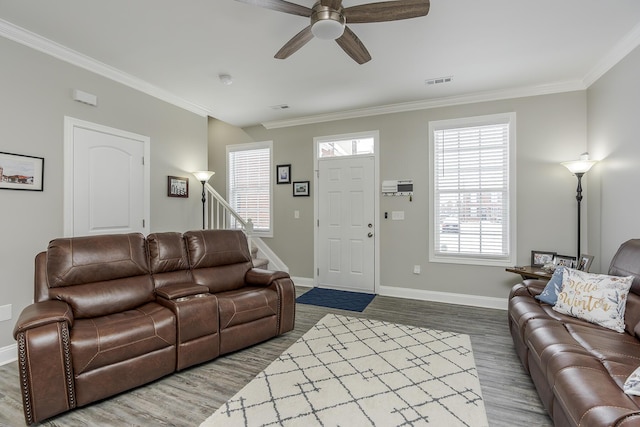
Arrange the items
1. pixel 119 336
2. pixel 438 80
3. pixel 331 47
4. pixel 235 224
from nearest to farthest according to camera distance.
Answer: pixel 119 336 < pixel 331 47 < pixel 438 80 < pixel 235 224

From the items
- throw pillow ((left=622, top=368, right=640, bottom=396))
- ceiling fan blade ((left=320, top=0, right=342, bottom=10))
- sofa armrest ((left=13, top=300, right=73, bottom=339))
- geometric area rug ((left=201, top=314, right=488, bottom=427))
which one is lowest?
geometric area rug ((left=201, top=314, right=488, bottom=427))

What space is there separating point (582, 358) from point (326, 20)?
2.45 m

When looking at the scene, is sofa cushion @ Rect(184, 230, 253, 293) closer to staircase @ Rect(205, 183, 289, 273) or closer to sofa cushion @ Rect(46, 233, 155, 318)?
sofa cushion @ Rect(46, 233, 155, 318)

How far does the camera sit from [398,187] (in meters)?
4.43

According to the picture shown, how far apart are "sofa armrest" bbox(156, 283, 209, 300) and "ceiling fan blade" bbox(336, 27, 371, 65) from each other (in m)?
2.29

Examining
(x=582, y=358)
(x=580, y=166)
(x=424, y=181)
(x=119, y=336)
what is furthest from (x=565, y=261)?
(x=119, y=336)

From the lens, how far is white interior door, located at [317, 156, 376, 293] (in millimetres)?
4645

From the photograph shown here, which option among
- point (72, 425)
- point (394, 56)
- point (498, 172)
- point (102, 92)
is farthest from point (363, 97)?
point (72, 425)

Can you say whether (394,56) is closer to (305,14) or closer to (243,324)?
(305,14)

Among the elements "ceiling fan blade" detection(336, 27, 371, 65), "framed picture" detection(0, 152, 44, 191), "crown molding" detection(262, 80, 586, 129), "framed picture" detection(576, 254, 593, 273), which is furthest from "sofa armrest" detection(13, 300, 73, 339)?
"framed picture" detection(576, 254, 593, 273)

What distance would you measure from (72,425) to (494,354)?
313 centimetres

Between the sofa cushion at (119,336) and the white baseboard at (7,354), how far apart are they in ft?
3.54

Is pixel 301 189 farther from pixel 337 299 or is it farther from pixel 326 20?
pixel 326 20

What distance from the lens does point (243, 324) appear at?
8.93ft
